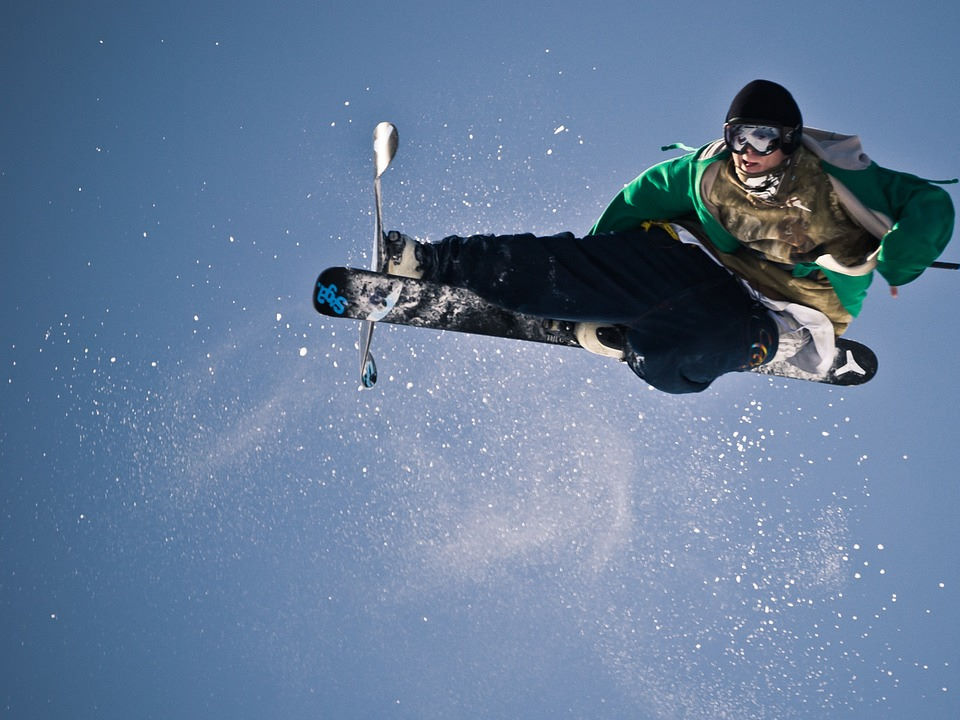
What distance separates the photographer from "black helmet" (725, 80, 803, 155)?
3582mm

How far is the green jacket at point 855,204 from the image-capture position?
350 cm

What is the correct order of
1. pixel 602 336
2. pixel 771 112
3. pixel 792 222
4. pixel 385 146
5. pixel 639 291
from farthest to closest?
1. pixel 602 336
2. pixel 639 291
3. pixel 385 146
4. pixel 792 222
5. pixel 771 112

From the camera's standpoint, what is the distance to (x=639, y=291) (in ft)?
13.4

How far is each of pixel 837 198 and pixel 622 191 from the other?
2.85 ft

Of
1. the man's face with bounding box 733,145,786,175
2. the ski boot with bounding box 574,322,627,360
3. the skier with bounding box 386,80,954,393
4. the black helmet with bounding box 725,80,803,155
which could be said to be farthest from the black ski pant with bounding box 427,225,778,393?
the black helmet with bounding box 725,80,803,155

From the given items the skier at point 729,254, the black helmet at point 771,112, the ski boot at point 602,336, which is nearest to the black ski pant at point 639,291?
the skier at point 729,254

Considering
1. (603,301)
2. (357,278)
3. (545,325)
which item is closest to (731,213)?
(603,301)

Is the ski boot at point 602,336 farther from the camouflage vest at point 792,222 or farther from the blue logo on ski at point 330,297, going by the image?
the blue logo on ski at point 330,297

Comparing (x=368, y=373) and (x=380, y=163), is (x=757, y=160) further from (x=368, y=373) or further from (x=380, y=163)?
(x=368, y=373)

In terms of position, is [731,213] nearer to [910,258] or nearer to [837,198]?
[837,198]

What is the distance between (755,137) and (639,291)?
30.1 inches

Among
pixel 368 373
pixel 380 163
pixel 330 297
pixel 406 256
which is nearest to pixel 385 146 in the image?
pixel 380 163

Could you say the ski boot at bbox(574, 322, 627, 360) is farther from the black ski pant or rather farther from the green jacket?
the green jacket

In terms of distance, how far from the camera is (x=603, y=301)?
13.3ft
